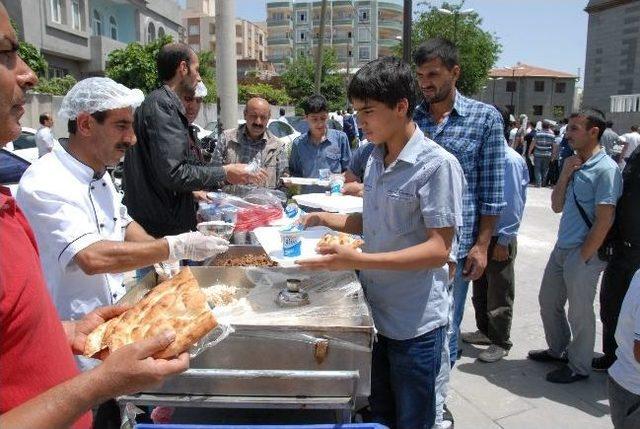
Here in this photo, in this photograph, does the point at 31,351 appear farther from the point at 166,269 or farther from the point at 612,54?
the point at 612,54

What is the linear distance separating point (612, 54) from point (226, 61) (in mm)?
23624

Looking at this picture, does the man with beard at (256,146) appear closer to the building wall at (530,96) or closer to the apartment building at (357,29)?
the building wall at (530,96)

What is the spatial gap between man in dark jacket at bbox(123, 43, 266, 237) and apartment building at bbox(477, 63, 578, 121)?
56.8 meters

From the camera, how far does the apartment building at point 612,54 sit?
23.4 metres

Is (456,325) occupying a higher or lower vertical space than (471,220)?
lower

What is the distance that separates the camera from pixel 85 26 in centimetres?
2439

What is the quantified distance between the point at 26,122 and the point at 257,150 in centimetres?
1336

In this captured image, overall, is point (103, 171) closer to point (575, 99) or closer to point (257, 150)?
point (257, 150)

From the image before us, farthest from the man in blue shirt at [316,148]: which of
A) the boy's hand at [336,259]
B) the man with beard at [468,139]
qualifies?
the boy's hand at [336,259]

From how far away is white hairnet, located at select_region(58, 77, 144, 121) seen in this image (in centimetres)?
207

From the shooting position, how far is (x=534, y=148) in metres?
13.2

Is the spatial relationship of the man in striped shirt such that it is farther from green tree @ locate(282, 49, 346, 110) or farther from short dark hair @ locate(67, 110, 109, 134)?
green tree @ locate(282, 49, 346, 110)

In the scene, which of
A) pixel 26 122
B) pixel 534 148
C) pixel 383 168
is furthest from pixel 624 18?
pixel 383 168

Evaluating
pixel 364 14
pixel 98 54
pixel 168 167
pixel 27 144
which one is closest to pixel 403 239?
pixel 168 167
